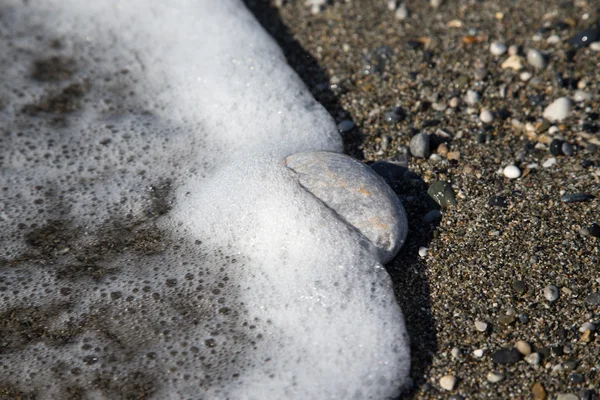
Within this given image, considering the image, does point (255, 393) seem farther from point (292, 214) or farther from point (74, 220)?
point (74, 220)

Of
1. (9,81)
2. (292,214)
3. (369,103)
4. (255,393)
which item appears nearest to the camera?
(255,393)

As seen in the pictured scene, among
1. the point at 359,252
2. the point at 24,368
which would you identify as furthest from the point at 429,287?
the point at 24,368

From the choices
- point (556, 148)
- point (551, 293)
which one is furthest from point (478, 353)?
point (556, 148)

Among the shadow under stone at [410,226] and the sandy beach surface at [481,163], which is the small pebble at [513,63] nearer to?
the sandy beach surface at [481,163]

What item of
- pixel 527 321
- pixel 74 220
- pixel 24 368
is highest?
pixel 74 220

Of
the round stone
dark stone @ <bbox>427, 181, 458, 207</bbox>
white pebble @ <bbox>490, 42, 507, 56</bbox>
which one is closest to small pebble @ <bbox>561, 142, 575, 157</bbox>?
dark stone @ <bbox>427, 181, 458, 207</bbox>

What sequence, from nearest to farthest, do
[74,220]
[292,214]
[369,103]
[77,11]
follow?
1. [292,214]
2. [74,220]
3. [369,103]
4. [77,11]

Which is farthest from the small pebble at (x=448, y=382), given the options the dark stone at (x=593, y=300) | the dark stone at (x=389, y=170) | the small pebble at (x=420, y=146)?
the small pebble at (x=420, y=146)
